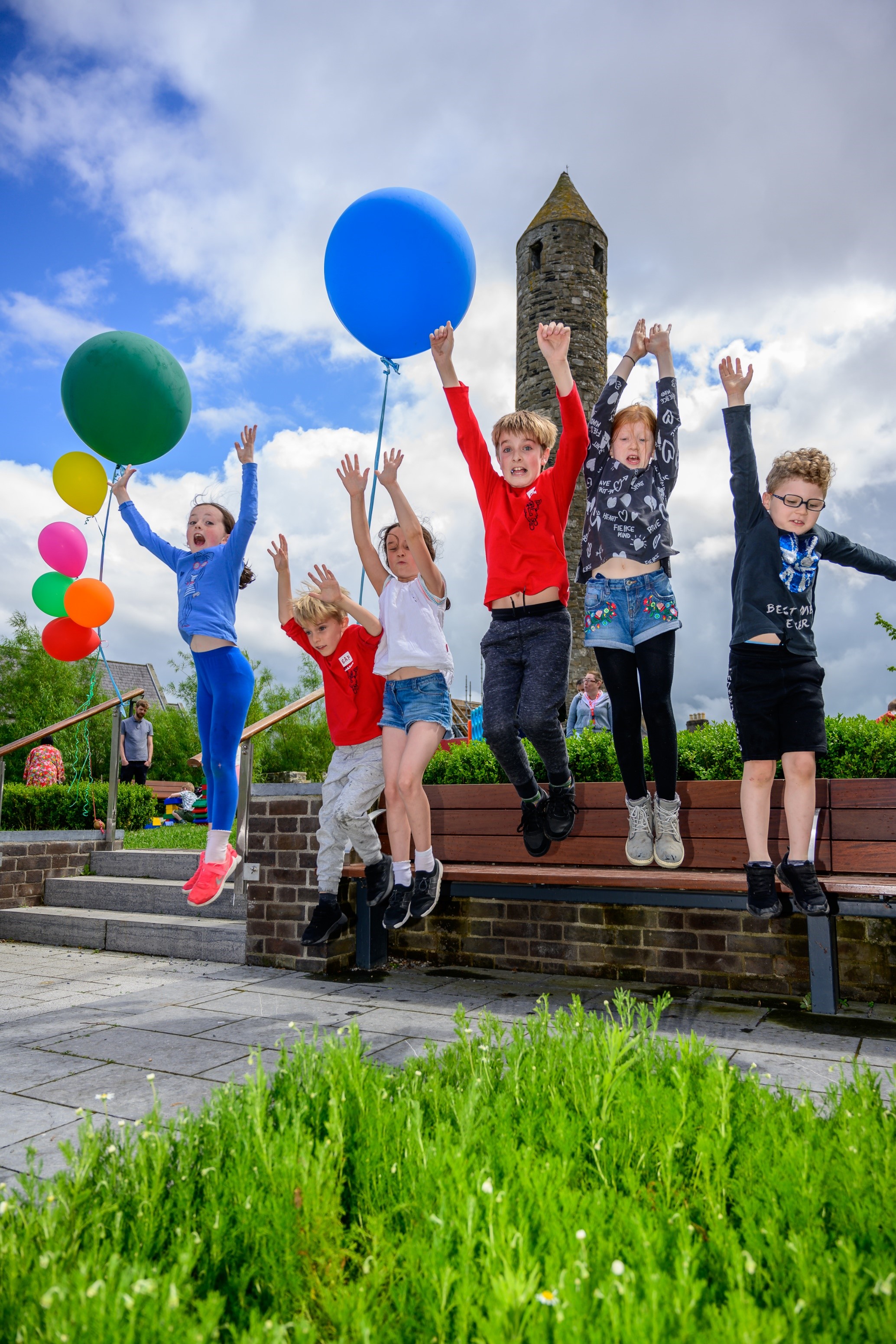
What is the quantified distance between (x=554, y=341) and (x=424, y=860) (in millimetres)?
2566

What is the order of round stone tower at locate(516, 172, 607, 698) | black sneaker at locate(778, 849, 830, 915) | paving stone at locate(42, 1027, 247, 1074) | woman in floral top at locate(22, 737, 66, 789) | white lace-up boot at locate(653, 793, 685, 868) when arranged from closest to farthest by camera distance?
paving stone at locate(42, 1027, 247, 1074) < black sneaker at locate(778, 849, 830, 915) < white lace-up boot at locate(653, 793, 685, 868) < woman in floral top at locate(22, 737, 66, 789) < round stone tower at locate(516, 172, 607, 698)

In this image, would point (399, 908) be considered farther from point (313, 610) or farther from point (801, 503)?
point (801, 503)

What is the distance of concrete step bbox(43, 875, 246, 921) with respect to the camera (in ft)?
22.6

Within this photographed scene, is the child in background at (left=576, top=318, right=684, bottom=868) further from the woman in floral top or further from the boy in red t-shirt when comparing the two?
the woman in floral top

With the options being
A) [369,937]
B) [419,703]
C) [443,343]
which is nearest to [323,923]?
[369,937]

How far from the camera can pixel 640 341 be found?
4.27 meters

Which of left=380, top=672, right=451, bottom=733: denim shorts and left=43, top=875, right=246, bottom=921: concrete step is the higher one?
left=380, top=672, right=451, bottom=733: denim shorts

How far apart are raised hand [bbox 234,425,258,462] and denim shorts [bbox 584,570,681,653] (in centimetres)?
204

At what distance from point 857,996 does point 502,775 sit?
2.37m

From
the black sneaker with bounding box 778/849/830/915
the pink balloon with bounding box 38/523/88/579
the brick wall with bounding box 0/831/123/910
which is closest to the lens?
the black sneaker with bounding box 778/849/830/915

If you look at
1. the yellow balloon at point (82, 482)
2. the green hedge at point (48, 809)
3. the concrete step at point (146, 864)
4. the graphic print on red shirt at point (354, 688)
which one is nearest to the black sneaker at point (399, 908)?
the graphic print on red shirt at point (354, 688)

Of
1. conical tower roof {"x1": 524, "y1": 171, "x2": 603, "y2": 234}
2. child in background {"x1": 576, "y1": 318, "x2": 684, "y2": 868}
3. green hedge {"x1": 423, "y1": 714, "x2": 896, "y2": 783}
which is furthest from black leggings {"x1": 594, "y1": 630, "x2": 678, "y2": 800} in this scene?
conical tower roof {"x1": 524, "y1": 171, "x2": 603, "y2": 234}

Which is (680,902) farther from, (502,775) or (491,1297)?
(491,1297)

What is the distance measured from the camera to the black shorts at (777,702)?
386cm
